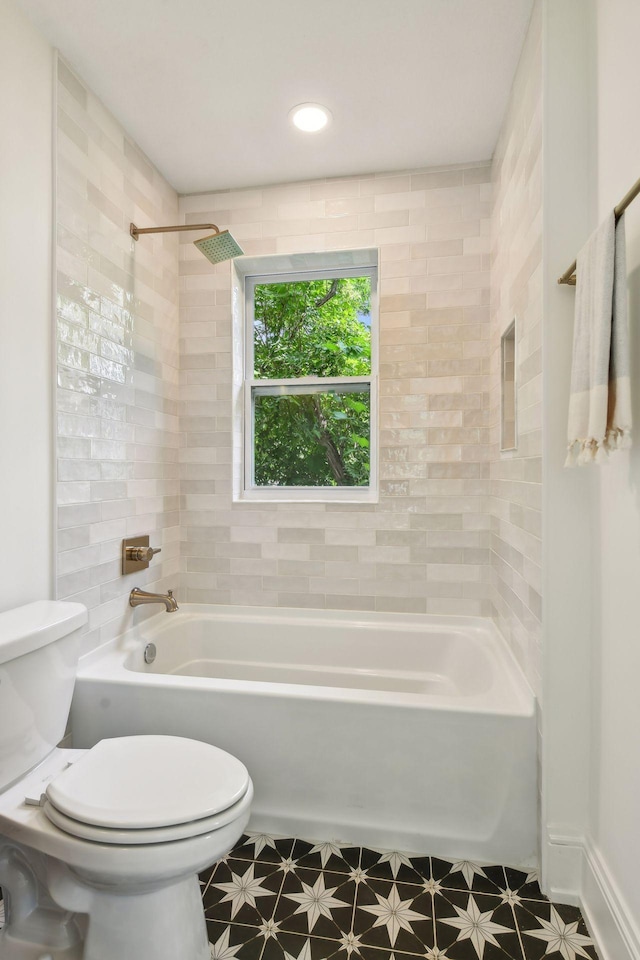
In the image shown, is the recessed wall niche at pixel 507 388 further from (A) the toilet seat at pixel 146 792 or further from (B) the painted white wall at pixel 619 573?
(A) the toilet seat at pixel 146 792

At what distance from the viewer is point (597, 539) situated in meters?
1.38

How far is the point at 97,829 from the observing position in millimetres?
1103

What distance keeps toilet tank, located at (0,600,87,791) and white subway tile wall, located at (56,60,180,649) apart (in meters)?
0.33

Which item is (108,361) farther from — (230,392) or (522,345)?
(522,345)

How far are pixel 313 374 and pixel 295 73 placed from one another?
1.23 meters

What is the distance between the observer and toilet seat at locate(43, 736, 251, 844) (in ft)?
3.61

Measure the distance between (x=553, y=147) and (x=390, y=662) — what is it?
2.02 m

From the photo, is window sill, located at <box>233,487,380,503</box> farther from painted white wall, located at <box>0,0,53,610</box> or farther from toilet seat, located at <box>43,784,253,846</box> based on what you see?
toilet seat, located at <box>43,784,253,846</box>

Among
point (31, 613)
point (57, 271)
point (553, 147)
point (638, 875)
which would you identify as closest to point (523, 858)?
point (638, 875)

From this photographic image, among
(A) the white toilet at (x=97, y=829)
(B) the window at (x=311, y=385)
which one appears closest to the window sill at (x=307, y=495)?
(B) the window at (x=311, y=385)

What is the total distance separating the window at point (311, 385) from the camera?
260 centimetres

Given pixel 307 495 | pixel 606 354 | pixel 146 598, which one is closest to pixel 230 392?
pixel 307 495

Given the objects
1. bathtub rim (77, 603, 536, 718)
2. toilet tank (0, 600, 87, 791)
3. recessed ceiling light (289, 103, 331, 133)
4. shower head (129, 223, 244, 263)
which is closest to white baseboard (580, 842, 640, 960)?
bathtub rim (77, 603, 536, 718)

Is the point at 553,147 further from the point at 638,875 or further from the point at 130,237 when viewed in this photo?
the point at 638,875
